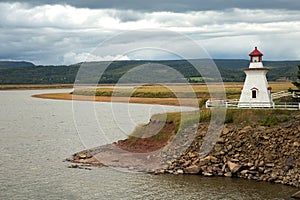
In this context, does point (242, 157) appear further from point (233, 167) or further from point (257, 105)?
point (257, 105)

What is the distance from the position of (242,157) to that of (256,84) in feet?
29.9

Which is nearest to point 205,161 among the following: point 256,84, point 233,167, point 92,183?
point 233,167

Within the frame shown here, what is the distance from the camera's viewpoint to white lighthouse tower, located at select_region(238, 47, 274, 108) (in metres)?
38.3

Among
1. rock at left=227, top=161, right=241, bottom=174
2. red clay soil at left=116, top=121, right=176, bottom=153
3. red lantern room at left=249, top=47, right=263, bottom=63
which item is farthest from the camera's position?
red lantern room at left=249, top=47, right=263, bottom=63

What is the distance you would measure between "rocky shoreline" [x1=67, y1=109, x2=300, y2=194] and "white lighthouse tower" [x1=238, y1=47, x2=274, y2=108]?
166 inches

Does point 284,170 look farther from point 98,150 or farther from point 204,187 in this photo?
point 98,150

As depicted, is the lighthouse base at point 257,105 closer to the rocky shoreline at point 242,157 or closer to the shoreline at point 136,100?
the rocky shoreline at point 242,157

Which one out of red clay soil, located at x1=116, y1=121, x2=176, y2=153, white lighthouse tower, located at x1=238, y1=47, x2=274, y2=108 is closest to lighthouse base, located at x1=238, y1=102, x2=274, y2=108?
white lighthouse tower, located at x1=238, y1=47, x2=274, y2=108

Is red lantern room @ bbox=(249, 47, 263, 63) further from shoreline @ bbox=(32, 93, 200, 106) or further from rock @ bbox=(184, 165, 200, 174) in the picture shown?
shoreline @ bbox=(32, 93, 200, 106)

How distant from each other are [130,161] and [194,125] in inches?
231

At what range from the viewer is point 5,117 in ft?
226

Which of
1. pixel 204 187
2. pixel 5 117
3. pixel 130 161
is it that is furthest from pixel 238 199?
pixel 5 117

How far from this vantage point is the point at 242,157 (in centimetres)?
3162

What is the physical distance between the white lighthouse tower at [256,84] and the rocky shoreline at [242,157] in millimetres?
4225
